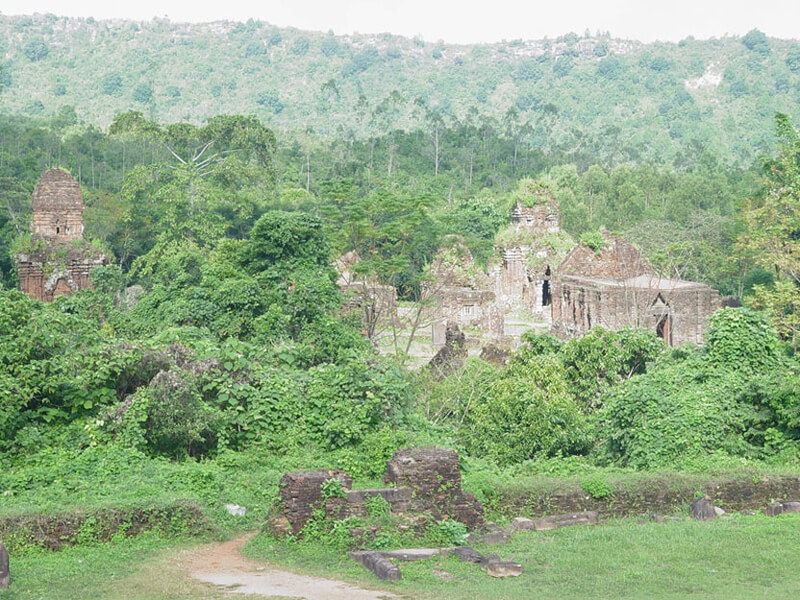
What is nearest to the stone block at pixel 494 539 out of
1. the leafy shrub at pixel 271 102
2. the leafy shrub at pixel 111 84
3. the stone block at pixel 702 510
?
the stone block at pixel 702 510

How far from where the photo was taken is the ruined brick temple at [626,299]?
3322 cm

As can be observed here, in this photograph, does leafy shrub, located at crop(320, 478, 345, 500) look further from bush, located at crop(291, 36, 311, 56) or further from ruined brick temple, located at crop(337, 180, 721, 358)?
bush, located at crop(291, 36, 311, 56)

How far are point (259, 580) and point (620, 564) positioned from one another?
124 inches

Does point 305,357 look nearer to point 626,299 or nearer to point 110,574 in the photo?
point 110,574

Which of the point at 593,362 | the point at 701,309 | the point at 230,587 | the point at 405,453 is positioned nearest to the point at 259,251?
the point at 593,362

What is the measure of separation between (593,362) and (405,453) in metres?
8.44

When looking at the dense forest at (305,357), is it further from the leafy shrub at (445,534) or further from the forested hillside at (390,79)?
the forested hillside at (390,79)

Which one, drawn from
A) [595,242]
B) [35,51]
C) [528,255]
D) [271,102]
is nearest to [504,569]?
[595,242]

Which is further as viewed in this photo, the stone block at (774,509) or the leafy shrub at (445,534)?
the stone block at (774,509)

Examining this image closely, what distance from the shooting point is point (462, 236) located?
123 feet

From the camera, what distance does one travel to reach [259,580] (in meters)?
9.37

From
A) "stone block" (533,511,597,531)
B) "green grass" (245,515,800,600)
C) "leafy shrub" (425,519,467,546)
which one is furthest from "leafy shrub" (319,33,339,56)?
"green grass" (245,515,800,600)

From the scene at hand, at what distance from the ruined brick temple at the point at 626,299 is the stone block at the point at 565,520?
20960 mm

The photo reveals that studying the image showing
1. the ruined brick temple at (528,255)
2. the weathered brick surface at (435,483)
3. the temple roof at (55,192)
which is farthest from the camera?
the ruined brick temple at (528,255)
